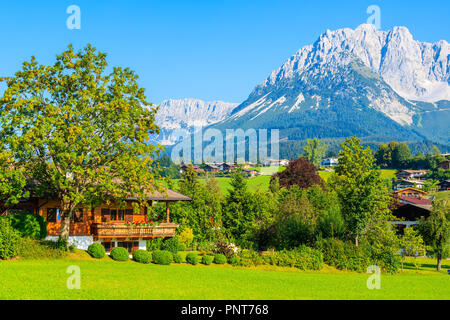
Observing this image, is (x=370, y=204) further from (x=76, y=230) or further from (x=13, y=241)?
(x=13, y=241)

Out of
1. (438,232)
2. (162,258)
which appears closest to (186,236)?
(162,258)

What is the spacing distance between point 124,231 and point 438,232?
31687mm

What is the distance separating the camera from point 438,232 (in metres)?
48.4

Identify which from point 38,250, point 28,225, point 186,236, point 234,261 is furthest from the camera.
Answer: point 186,236

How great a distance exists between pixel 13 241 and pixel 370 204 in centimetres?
2993

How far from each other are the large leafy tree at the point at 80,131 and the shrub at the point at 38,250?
53.6 inches

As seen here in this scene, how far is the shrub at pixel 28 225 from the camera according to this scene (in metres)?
32.5

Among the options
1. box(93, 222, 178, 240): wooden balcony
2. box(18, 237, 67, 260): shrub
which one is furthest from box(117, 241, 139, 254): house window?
→ box(18, 237, 67, 260): shrub

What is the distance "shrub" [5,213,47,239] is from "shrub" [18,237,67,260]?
0.85m

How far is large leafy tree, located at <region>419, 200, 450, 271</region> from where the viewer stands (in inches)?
1898

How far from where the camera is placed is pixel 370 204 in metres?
43.5

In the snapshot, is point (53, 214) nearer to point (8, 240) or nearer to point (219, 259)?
point (8, 240)

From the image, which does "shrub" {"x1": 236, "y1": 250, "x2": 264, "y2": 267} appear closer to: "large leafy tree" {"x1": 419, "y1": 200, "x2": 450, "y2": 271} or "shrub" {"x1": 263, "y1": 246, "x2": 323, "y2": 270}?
"shrub" {"x1": 263, "y1": 246, "x2": 323, "y2": 270}

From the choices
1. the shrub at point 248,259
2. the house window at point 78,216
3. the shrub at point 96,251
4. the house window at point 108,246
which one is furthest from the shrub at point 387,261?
the house window at point 78,216
